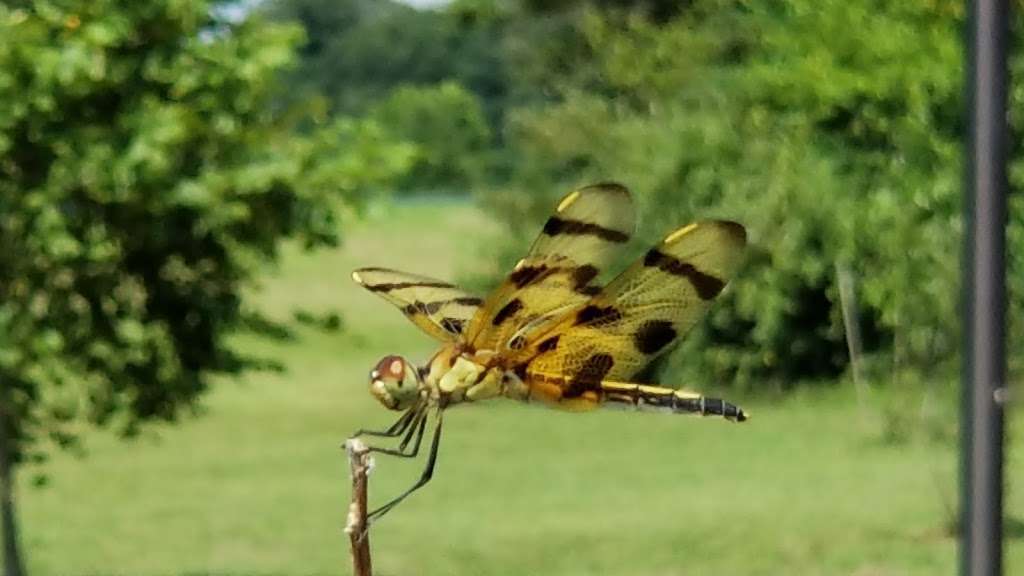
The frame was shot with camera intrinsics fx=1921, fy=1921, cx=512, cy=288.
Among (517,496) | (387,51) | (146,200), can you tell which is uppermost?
(387,51)

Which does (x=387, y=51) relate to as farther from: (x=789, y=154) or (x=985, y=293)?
(x=985, y=293)

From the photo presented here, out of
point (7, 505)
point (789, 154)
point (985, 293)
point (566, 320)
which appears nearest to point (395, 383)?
point (566, 320)

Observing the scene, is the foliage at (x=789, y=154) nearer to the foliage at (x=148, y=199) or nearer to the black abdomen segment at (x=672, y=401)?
the black abdomen segment at (x=672, y=401)

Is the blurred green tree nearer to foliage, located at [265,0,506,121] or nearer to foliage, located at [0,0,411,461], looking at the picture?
foliage, located at [0,0,411,461]

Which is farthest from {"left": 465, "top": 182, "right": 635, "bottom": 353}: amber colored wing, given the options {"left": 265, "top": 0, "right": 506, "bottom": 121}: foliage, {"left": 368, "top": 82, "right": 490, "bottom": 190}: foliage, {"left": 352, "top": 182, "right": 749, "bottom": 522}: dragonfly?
{"left": 368, "top": 82, "right": 490, "bottom": 190}: foliage

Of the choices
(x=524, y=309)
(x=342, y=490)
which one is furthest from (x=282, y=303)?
(x=524, y=309)
